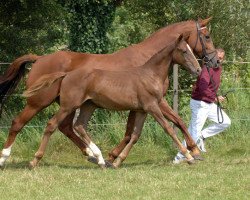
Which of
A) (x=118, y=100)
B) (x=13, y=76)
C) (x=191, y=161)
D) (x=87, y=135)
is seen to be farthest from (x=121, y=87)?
(x=13, y=76)

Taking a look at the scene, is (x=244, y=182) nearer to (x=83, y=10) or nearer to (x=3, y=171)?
(x=3, y=171)

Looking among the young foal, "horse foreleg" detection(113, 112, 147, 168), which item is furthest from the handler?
"horse foreleg" detection(113, 112, 147, 168)

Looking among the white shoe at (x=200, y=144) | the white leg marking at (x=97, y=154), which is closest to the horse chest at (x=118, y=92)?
the white leg marking at (x=97, y=154)

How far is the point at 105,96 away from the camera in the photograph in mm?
9523

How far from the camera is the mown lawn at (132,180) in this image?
7.38m

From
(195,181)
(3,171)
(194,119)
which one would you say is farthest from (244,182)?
(3,171)

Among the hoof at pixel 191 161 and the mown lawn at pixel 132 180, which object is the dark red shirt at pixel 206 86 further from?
the hoof at pixel 191 161

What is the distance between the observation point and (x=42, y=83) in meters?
9.59

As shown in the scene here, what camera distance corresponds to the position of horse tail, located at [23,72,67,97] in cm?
956

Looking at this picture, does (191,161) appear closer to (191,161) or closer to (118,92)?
(191,161)

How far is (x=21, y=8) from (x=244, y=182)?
7.07m

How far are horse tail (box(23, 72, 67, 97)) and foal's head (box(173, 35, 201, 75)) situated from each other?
1643 millimetres

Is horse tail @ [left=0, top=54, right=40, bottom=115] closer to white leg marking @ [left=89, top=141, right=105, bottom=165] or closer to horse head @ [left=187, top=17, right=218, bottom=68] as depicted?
white leg marking @ [left=89, top=141, right=105, bottom=165]

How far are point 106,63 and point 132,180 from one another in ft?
7.82
